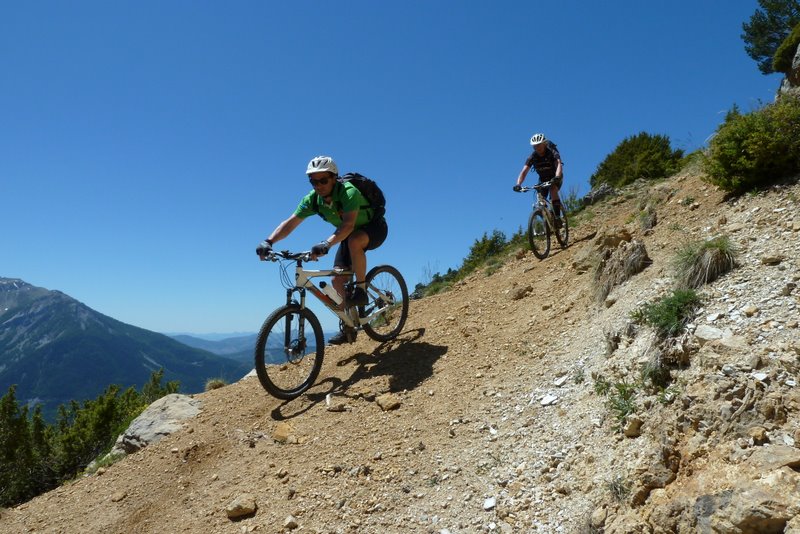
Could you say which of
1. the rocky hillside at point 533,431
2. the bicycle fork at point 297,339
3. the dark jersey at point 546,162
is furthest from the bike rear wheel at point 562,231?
the bicycle fork at point 297,339

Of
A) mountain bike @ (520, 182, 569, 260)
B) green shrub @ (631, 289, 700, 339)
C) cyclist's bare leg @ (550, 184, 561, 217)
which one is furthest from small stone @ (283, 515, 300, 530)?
cyclist's bare leg @ (550, 184, 561, 217)

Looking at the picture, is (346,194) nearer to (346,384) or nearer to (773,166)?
(346,384)

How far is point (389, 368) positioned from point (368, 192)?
2466 mm

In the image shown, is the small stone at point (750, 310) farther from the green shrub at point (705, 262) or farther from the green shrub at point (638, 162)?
the green shrub at point (638, 162)

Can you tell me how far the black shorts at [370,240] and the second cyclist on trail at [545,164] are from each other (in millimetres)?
3957

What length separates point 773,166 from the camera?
5.42 metres

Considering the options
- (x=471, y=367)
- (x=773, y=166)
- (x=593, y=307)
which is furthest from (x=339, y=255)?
(x=773, y=166)

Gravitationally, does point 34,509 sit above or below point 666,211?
below

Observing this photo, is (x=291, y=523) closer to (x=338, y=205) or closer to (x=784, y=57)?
(x=338, y=205)

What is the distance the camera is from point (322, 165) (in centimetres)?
596

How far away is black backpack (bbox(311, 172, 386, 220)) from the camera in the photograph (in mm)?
6347

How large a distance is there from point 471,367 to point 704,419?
9.51ft

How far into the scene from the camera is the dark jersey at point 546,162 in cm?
958

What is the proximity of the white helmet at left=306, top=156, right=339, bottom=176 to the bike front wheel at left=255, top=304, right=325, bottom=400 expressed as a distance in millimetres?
1777
